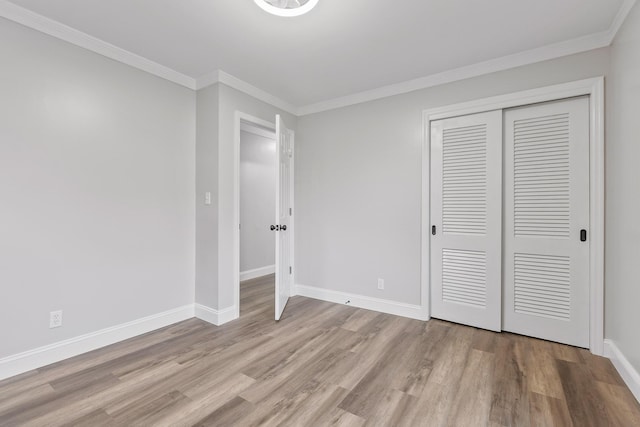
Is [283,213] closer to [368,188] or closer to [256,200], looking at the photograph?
[368,188]

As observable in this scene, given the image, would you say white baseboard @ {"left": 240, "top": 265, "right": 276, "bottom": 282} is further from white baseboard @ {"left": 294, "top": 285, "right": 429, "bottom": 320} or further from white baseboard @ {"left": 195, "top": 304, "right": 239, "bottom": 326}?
white baseboard @ {"left": 195, "top": 304, "right": 239, "bottom": 326}

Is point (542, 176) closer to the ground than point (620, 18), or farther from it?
closer to the ground

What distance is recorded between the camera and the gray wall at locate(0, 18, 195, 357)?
202 centimetres

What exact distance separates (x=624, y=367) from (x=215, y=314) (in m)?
3.17

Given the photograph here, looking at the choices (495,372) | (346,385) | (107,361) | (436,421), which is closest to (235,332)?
(107,361)

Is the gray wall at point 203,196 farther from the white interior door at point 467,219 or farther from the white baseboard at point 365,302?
the white interior door at point 467,219

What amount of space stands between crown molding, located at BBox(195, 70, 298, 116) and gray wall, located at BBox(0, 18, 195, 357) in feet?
0.72

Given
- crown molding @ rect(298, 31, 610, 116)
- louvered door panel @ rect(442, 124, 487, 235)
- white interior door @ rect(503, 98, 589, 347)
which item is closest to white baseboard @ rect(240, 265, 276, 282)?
crown molding @ rect(298, 31, 610, 116)

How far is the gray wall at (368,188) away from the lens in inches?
121

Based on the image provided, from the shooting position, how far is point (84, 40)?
231 centimetres

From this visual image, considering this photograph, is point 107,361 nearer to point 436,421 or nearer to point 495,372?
point 436,421

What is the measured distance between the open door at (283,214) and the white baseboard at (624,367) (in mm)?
2585

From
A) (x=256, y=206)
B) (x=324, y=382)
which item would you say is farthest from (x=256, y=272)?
(x=324, y=382)

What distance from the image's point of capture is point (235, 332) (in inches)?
108
